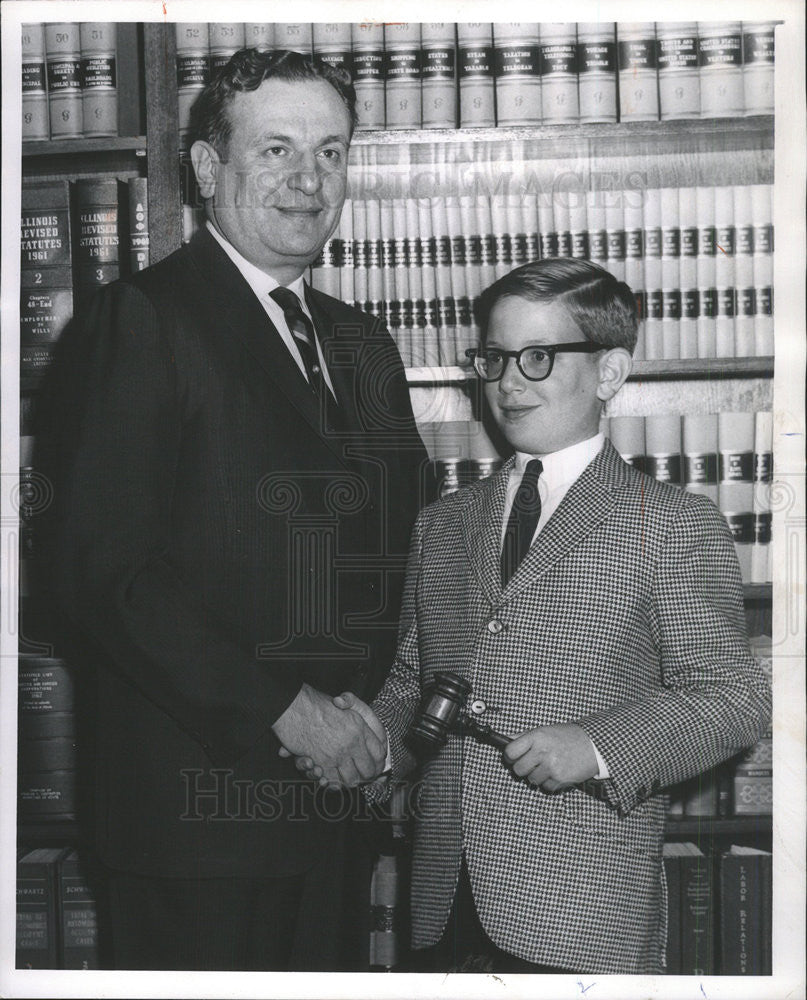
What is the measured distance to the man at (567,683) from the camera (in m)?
1.32

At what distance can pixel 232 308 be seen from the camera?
1.51m

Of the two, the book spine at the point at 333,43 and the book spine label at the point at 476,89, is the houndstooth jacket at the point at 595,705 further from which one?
the book spine at the point at 333,43

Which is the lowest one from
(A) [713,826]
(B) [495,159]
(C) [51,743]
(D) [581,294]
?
(A) [713,826]

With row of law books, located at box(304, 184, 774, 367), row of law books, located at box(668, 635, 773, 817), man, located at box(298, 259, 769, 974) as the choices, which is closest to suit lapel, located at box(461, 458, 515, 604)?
man, located at box(298, 259, 769, 974)

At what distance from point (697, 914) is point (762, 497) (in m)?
0.70

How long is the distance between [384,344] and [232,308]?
10.2 inches

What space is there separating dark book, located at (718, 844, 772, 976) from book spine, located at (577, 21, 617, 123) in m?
1.26

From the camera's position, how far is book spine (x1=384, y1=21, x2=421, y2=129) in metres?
1.57

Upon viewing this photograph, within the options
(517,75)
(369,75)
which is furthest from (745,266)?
(369,75)

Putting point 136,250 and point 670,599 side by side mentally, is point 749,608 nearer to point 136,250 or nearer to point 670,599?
point 670,599

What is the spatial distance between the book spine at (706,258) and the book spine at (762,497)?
0.62 feet

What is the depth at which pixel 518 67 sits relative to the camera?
1.58 meters

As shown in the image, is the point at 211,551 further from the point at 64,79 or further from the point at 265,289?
the point at 64,79

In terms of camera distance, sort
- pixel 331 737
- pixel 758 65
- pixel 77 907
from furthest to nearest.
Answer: pixel 77 907 → pixel 758 65 → pixel 331 737
